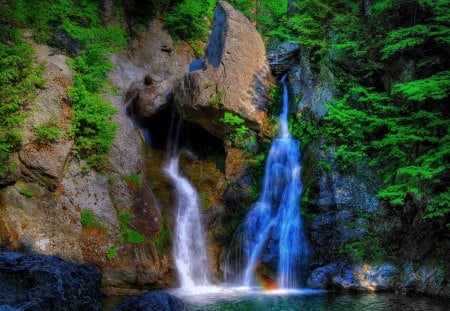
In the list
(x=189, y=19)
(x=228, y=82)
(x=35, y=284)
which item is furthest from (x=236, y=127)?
(x=189, y=19)

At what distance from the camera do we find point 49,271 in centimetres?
548

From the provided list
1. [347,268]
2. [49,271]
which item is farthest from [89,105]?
[347,268]

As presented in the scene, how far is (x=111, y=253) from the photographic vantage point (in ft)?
32.8

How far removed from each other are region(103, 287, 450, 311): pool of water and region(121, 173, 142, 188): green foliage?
378 cm

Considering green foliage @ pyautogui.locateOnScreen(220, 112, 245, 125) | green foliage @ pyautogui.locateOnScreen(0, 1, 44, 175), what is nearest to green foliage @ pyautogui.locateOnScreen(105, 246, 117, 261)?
green foliage @ pyautogui.locateOnScreen(0, 1, 44, 175)

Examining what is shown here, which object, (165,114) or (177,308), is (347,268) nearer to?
(177,308)

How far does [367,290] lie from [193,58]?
50.6ft

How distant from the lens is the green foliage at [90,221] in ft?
33.6

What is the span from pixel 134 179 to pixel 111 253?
2737 millimetres

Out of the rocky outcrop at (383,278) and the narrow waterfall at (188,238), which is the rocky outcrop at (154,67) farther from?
the rocky outcrop at (383,278)

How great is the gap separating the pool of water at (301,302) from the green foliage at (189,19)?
49.0ft

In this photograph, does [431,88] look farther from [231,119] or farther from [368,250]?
[231,119]

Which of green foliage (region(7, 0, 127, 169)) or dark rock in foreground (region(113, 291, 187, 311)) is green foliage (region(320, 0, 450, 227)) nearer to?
dark rock in foreground (region(113, 291, 187, 311))

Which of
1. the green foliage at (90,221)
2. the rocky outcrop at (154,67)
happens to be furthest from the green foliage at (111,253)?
the rocky outcrop at (154,67)
